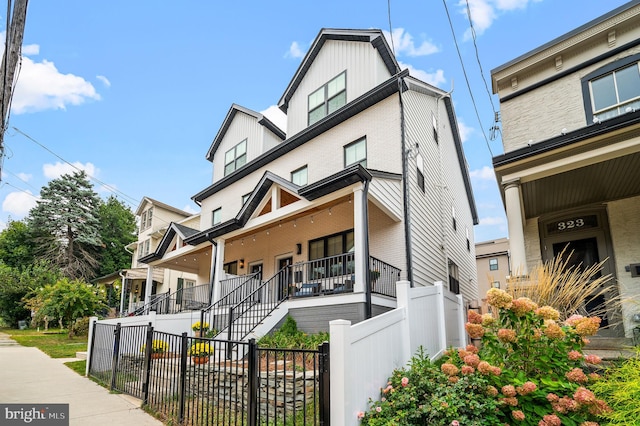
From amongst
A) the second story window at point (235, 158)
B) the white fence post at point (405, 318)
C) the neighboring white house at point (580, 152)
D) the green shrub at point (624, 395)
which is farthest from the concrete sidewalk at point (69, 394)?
the second story window at point (235, 158)

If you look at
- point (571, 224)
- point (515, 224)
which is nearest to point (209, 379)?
point (515, 224)

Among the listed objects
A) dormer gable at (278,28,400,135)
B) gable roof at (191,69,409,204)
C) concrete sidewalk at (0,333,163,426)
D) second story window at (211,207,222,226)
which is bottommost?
concrete sidewalk at (0,333,163,426)

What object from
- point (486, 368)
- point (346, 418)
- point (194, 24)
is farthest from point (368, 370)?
point (194, 24)

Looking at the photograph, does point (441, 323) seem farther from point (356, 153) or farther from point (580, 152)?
point (356, 153)

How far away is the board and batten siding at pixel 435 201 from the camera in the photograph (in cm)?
1080

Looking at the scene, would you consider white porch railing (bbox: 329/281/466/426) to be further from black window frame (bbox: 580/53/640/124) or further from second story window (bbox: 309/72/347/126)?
second story window (bbox: 309/72/347/126)

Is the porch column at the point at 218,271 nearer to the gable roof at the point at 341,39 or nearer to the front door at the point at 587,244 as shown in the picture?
the gable roof at the point at 341,39

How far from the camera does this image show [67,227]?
35750 millimetres

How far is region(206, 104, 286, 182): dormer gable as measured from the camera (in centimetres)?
1562

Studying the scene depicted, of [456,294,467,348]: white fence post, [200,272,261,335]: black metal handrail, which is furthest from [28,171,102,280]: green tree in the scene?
[456,294,467,348]: white fence post

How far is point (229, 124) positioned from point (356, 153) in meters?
8.29

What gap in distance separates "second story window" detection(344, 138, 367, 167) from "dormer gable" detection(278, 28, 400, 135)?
4.88 ft

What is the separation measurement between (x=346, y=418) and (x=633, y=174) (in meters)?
6.93

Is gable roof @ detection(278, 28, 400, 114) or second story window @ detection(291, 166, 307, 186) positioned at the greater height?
gable roof @ detection(278, 28, 400, 114)
